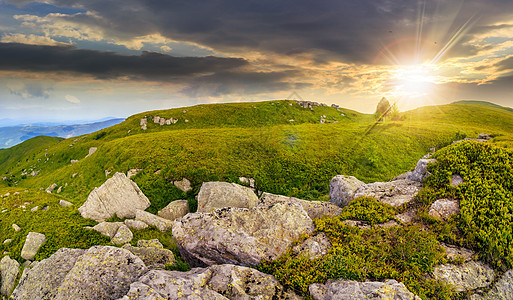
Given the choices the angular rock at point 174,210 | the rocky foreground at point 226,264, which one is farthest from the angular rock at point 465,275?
the angular rock at point 174,210

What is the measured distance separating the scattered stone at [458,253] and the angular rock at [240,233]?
5802mm

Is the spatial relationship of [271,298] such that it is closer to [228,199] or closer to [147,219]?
[228,199]

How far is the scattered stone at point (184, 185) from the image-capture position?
26.7 meters

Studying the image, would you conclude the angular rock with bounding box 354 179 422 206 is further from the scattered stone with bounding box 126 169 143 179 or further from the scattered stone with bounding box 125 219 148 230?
the scattered stone with bounding box 126 169 143 179

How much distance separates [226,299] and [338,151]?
34.5m

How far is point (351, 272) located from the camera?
27.3 feet

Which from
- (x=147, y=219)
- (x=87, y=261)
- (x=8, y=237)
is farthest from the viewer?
(x=147, y=219)

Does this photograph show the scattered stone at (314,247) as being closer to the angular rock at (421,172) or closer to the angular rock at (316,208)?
the angular rock at (316,208)

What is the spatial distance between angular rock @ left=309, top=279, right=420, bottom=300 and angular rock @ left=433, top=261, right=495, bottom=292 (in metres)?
2.37

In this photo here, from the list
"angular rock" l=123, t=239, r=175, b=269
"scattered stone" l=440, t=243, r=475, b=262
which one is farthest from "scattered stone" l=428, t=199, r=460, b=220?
"angular rock" l=123, t=239, r=175, b=269

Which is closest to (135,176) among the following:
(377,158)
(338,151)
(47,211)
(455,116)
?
(47,211)

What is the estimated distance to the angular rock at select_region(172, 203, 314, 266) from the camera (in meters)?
9.84

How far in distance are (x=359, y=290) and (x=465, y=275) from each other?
5003 millimetres

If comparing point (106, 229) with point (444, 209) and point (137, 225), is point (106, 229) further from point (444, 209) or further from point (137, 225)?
point (444, 209)
